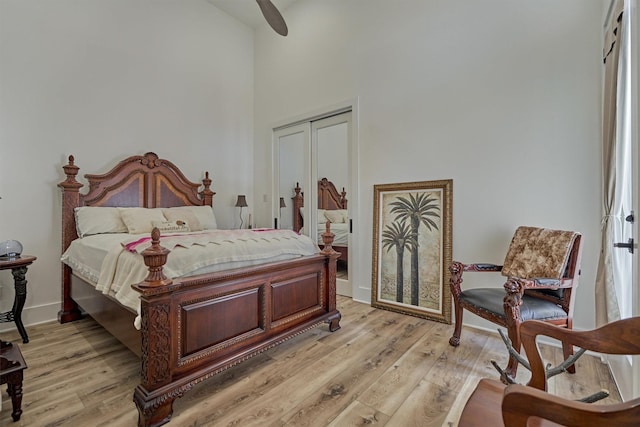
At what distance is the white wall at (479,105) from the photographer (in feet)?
7.93

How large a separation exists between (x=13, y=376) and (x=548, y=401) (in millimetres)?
2367

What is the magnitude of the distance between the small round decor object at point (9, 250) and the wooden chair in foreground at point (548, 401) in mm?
3649

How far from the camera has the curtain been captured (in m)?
1.87

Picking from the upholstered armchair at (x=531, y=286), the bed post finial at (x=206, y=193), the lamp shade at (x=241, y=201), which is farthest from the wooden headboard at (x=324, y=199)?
the upholstered armchair at (x=531, y=286)

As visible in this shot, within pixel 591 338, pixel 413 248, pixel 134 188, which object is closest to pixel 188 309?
pixel 591 338

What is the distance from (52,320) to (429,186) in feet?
14.2

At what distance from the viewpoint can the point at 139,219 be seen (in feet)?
11.0

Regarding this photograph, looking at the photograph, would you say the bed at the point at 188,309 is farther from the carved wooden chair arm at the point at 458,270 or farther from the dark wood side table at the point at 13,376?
the carved wooden chair arm at the point at 458,270

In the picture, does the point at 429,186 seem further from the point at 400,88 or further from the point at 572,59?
the point at 572,59

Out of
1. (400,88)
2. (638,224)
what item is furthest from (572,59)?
(638,224)

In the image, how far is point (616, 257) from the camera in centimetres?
193

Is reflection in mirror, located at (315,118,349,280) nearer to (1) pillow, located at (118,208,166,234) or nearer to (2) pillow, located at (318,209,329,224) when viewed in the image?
(2) pillow, located at (318,209,329,224)

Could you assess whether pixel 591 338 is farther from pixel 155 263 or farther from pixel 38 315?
pixel 38 315

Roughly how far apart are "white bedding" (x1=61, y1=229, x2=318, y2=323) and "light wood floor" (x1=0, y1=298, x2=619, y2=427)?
0.59 m
